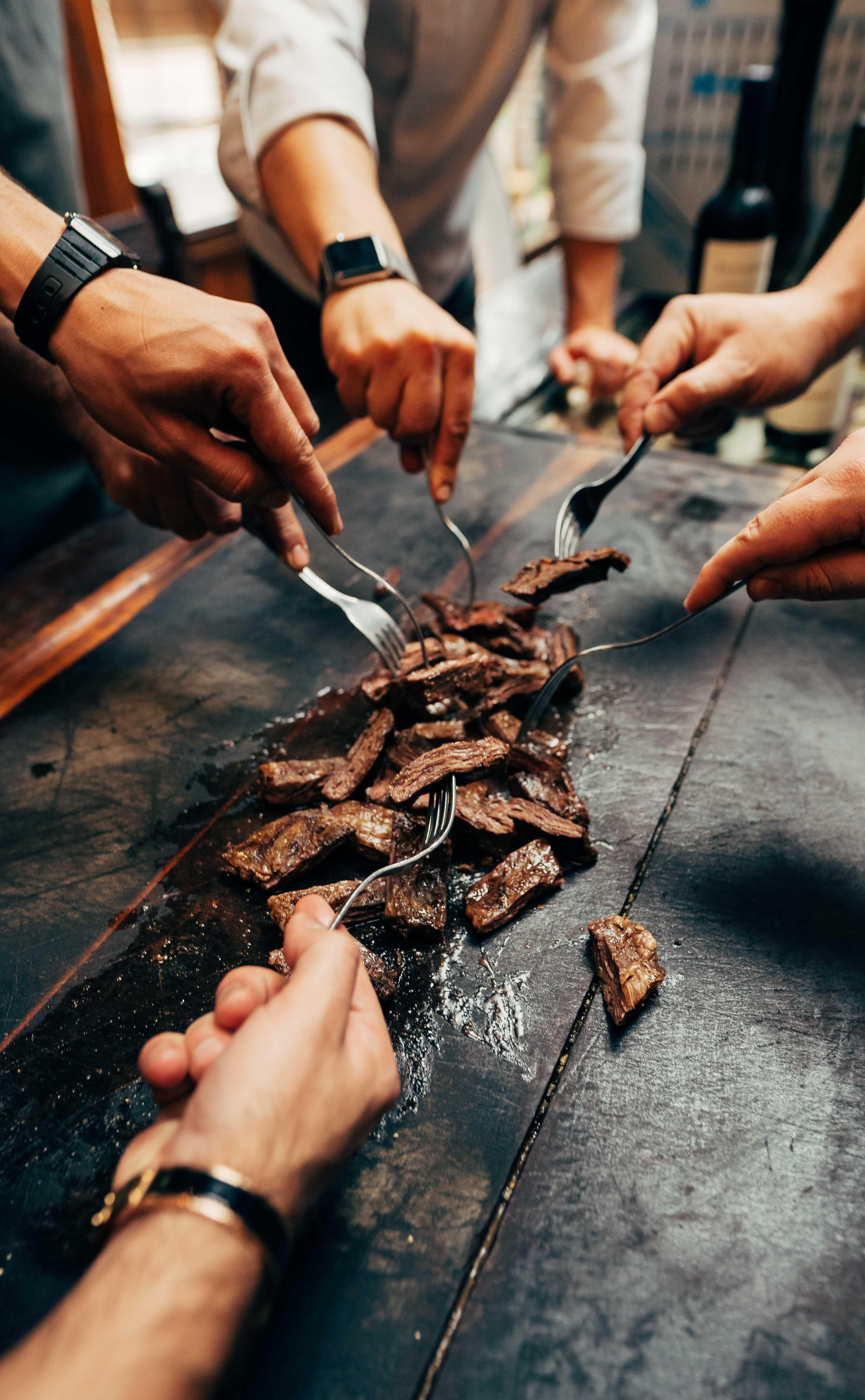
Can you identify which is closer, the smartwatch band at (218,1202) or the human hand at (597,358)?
the smartwatch band at (218,1202)

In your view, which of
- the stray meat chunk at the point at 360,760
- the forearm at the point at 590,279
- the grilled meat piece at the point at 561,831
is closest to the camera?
the grilled meat piece at the point at 561,831

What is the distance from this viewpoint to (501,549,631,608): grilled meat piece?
63.8 inches

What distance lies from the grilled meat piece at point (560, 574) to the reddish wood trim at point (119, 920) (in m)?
0.61

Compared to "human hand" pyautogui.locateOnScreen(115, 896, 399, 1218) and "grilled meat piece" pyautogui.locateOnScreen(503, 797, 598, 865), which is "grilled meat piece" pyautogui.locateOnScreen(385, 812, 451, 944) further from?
"human hand" pyautogui.locateOnScreen(115, 896, 399, 1218)

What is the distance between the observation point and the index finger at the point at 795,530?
3.80ft

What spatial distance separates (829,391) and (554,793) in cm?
157

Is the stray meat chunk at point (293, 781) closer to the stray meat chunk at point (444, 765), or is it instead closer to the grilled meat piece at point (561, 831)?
the stray meat chunk at point (444, 765)

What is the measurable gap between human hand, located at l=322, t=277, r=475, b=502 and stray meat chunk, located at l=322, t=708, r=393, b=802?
55 centimetres

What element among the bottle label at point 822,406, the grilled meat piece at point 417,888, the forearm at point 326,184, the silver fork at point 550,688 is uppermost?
the forearm at point 326,184

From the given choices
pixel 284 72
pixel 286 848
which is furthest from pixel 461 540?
pixel 284 72

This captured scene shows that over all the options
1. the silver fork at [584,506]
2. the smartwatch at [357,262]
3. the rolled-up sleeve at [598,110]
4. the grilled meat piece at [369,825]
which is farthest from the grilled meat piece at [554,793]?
the rolled-up sleeve at [598,110]

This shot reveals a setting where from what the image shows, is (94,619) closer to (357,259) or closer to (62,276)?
(62,276)

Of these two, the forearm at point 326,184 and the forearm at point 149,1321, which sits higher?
the forearm at point 326,184

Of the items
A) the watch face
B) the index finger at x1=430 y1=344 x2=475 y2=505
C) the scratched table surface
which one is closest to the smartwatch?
the watch face
